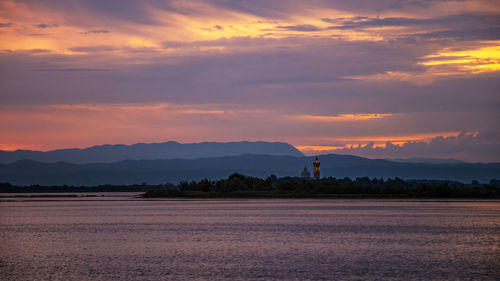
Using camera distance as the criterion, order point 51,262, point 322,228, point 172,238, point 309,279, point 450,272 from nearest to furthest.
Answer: point 309,279
point 450,272
point 51,262
point 172,238
point 322,228

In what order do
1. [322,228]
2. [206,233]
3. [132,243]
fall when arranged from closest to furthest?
[132,243], [206,233], [322,228]

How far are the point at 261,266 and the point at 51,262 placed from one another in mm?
18005

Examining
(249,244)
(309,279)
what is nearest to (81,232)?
(249,244)

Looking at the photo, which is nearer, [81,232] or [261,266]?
[261,266]

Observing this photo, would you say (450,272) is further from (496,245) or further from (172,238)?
(172,238)

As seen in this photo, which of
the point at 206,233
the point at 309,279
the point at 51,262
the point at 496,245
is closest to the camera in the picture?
the point at 309,279

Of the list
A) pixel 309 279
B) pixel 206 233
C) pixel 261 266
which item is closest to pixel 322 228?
pixel 206 233

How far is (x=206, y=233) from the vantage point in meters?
81.5

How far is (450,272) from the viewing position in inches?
1852

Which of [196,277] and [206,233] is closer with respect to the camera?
[196,277]

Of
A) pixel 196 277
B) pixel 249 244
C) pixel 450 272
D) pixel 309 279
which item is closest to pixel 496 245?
pixel 450 272

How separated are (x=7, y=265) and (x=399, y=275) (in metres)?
31.1

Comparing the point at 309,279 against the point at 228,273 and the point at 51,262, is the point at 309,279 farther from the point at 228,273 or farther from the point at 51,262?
the point at 51,262

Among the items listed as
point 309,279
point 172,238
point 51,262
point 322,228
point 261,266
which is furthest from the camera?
point 322,228
